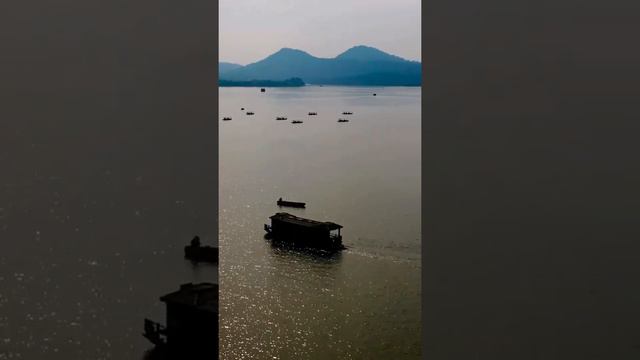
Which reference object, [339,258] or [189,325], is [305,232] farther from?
[189,325]

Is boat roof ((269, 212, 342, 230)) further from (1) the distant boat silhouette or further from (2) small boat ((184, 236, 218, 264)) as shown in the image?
(2) small boat ((184, 236, 218, 264))

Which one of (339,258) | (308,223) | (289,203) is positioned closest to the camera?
(308,223)

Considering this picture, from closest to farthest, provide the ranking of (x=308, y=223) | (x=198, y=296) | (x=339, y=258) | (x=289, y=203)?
1. (x=198, y=296)
2. (x=308, y=223)
3. (x=339, y=258)
4. (x=289, y=203)

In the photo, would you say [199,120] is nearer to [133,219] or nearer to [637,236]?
[133,219]

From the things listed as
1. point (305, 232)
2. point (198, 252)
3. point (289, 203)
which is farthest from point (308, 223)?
point (289, 203)

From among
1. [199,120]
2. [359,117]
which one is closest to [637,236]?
[199,120]
